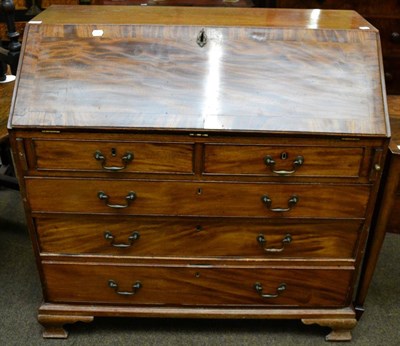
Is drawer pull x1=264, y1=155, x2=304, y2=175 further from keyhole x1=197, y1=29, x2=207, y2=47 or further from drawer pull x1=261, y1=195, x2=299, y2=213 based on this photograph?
keyhole x1=197, y1=29, x2=207, y2=47

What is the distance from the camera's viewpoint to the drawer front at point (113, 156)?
1447 mm

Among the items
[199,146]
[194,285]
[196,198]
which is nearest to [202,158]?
[199,146]

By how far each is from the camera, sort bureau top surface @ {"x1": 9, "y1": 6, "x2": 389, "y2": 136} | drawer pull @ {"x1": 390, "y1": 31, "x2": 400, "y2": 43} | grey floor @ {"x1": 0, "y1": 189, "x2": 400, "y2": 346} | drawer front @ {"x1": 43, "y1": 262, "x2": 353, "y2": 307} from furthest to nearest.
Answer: drawer pull @ {"x1": 390, "y1": 31, "x2": 400, "y2": 43}, grey floor @ {"x1": 0, "y1": 189, "x2": 400, "y2": 346}, drawer front @ {"x1": 43, "y1": 262, "x2": 353, "y2": 307}, bureau top surface @ {"x1": 9, "y1": 6, "x2": 389, "y2": 136}

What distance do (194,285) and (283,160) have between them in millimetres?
587

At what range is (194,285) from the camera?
1726mm

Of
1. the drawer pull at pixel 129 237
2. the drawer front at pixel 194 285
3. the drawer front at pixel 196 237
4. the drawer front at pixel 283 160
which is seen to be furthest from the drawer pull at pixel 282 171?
the drawer pull at pixel 129 237

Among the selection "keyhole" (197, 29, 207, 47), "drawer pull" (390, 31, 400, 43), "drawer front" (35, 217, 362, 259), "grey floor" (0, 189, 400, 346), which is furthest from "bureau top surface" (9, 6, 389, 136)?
"drawer pull" (390, 31, 400, 43)

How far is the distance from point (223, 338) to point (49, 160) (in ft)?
3.14

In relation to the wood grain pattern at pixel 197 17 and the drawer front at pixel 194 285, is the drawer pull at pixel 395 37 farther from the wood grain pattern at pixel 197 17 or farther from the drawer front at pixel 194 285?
the drawer front at pixel 194 285

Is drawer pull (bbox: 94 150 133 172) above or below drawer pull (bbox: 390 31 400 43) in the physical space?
below

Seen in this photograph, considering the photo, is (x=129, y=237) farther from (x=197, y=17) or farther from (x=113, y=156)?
(x=197, y=17)

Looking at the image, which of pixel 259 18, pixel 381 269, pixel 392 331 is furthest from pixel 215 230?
pixel 381 269

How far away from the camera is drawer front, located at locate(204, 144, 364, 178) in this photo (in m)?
1.45

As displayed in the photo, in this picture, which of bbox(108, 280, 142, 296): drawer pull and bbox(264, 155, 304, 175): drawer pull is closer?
bbox(264, 155, 304, 175): drawer pull
